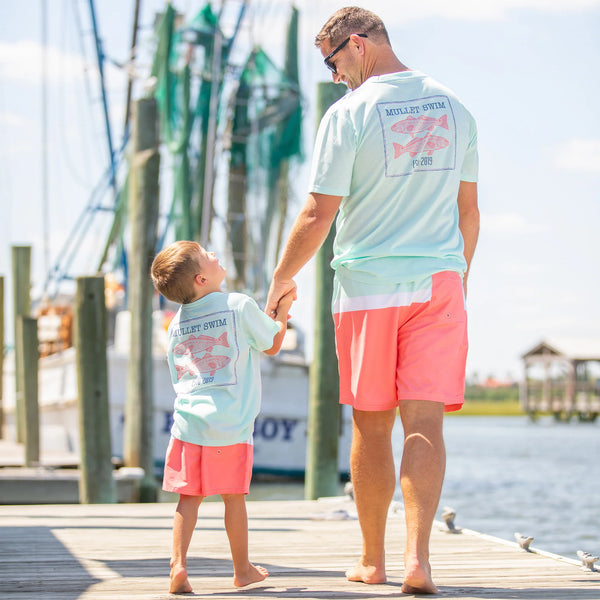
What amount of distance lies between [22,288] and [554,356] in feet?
179

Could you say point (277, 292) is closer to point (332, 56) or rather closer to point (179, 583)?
point (332, 56)

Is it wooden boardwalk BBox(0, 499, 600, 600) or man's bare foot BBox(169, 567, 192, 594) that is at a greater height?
man's bare foot BBox(169, 567, 192, 594)

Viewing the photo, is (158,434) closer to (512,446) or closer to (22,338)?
(22,338)

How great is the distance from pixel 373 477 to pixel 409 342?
18.4 inches

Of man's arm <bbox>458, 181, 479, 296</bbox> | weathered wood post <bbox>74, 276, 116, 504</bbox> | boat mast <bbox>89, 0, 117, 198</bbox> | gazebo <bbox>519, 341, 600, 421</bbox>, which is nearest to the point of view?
man's arm <bbox>458, 181, 479, 296</bbox>

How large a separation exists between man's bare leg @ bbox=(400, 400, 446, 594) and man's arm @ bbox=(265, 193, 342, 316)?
53 centimetres

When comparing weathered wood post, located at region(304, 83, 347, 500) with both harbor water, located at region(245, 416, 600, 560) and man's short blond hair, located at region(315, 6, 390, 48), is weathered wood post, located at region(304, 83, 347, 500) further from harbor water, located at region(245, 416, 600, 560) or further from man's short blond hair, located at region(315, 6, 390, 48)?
harbor water, located at region(245, 416, 600, 560)

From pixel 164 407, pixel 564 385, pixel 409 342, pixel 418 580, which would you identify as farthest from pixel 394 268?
pixel 564 385

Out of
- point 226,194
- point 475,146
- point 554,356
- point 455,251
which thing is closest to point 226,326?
point 455,251

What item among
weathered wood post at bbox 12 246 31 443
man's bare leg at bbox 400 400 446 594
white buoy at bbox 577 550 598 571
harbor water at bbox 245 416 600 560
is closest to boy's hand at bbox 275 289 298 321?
man's bare leg at bbox 400 400 446 594

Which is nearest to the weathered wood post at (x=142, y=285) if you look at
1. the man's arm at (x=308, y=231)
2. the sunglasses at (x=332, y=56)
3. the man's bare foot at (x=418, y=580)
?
the sunglasses at (x=332, y=56)

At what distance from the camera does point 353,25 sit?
331cm

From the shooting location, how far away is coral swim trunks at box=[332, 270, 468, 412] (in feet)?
10.0

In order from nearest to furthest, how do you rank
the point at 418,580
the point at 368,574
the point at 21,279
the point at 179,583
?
the point at 418,580 < the point at 179,583 < the point at 368,574 < the point at 21,279
